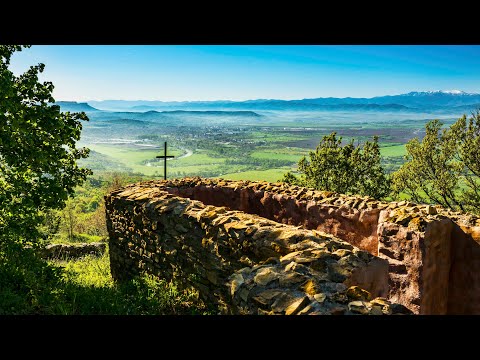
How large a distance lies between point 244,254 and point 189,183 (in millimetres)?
5787

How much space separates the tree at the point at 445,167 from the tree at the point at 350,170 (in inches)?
52.5

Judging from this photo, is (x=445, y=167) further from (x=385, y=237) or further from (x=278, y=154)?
(x=278, y=154)

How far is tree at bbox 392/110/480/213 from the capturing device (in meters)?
A: 18.6

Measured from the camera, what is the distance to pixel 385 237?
6387mm

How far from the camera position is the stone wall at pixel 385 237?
19.8ft

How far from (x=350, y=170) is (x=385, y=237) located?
14915 mm

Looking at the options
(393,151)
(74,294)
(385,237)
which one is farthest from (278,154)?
(385,237)

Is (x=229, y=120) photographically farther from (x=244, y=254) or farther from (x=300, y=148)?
(x=244, y=254)

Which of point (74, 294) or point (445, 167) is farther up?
point (445, 167)

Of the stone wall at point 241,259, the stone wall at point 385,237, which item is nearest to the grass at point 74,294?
the stone wall at point 241,259

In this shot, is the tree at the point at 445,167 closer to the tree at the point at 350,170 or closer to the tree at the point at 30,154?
the tree at the point at 350,170

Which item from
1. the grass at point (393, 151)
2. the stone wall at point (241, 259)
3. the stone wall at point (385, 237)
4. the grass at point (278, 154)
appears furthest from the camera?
the grass at point (278, 154)

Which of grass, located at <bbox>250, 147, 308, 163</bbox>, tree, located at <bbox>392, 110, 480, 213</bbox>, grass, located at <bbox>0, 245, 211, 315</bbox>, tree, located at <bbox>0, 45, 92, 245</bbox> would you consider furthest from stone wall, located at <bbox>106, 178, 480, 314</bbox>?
grass, located at <bbox>250, 147, 308, 163</bbox>
